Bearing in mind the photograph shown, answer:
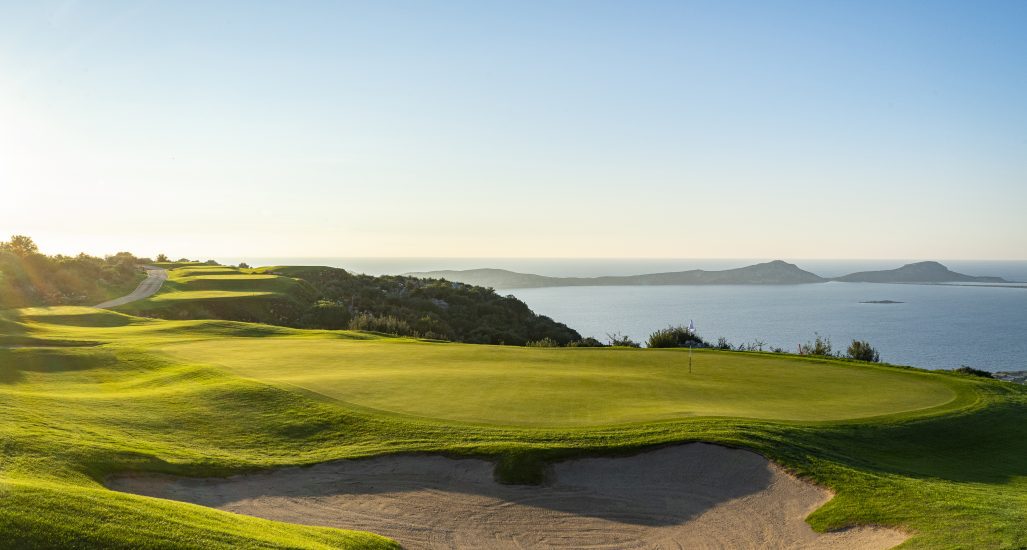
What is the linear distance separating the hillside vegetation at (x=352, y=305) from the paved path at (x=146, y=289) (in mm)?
915

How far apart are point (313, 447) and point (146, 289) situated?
135ft

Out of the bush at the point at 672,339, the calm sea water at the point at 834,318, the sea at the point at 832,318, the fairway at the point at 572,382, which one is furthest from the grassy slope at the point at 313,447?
the calm sea water at the point at 834,318

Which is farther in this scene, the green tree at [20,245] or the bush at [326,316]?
the green tree at [20,245]

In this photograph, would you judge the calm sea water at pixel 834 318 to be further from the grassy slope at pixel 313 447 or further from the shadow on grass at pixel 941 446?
the grassy slope at pixel 313 447

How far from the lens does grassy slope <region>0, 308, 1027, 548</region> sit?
6871mm

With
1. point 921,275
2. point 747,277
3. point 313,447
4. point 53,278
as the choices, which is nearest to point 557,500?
point 313,447

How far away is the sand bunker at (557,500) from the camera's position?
907 cm

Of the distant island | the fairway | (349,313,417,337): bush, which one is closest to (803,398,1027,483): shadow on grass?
the fairway

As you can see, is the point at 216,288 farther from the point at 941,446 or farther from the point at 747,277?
the point at 747,277

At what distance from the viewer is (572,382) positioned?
1596 centimetres

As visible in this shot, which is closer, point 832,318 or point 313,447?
point 313,447

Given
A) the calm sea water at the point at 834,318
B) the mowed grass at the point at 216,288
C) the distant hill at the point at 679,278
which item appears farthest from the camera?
the distant hill at the point at 679,278

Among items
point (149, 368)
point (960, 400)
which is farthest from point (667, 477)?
point (149, 368)

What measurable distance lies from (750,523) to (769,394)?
633cm
